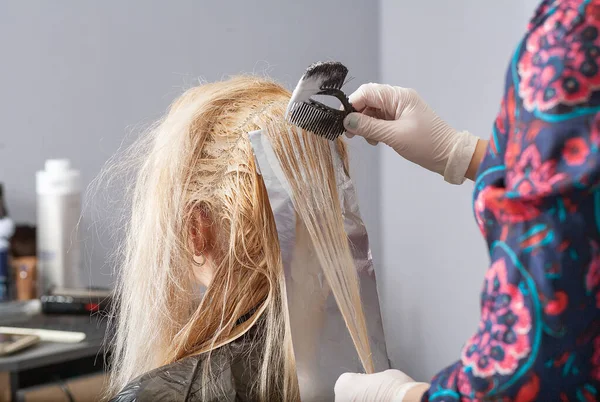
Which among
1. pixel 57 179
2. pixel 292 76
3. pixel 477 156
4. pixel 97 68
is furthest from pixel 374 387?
pixel 292 76

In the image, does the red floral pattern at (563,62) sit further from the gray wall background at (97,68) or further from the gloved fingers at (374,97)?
the gray wall background at (97,68)

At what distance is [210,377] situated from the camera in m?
1.02

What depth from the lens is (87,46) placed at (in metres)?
2.13

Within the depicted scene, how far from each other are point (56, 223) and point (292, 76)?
102 centimetres

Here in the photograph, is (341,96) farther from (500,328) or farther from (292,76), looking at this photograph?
(292,76)

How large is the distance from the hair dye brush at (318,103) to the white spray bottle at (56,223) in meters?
1.17

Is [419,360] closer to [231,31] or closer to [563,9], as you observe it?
[231,31]

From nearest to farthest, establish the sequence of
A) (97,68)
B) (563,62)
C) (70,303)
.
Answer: (563,62) → (70,303) → (97,68)

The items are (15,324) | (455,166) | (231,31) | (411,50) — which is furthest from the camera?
(411,50)

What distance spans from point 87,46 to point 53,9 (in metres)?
0.14

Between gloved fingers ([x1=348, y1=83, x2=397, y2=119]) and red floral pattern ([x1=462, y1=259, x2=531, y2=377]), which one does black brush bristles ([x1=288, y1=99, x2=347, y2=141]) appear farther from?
red floral pattern ([x1=462, y1=259, x2=531, y2=377])

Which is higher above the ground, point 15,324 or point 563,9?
point 563,9

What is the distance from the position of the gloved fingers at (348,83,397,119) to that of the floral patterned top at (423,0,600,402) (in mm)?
440

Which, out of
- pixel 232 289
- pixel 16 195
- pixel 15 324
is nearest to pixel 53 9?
pixel 16 195
